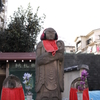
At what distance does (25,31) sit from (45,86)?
44.7ft

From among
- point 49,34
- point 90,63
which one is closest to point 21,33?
point 90,63

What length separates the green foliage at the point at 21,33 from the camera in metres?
18.9

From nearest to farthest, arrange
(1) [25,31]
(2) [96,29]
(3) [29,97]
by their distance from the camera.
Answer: (3) [29,97] → (1) [25,31] → (2) [96,29]

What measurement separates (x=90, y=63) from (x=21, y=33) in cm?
706

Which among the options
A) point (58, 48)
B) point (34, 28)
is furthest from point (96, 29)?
point (58, 48)

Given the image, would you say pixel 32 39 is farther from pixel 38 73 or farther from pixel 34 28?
pixel 38 73

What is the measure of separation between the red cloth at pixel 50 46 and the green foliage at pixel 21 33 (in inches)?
485

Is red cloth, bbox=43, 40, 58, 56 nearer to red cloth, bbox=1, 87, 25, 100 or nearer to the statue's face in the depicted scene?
the statue's face

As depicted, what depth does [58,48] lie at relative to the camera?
21.6 ft

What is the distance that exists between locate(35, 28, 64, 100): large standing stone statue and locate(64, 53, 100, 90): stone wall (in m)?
10.2

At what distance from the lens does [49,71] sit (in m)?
6.40

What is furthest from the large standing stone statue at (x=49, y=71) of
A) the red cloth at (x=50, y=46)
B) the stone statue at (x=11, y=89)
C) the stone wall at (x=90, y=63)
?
the stone wall at (x=90, y=63)

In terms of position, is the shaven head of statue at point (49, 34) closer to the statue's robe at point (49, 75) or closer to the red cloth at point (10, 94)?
the statue's robe at point (49, 75)

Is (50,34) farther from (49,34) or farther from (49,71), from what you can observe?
(49,71)
